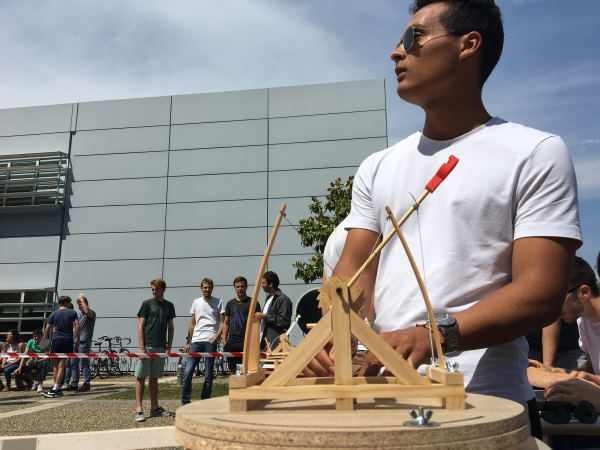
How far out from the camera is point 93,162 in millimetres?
18047

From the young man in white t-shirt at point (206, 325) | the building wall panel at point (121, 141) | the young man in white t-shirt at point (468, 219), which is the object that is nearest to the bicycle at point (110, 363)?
the building wall panel at point (121, 141)

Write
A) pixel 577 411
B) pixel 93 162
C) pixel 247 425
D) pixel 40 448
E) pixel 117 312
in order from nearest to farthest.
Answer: pixel 247 425, pixel 40 448, pixel 577 411, pixel 117 312, pixel 93 162

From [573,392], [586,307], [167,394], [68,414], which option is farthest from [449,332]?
[167,394]

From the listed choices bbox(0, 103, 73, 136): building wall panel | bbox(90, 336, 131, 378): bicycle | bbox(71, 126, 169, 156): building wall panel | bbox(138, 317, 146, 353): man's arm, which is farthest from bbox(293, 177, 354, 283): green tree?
bbox(0, 103, 73, 136): building wall panel

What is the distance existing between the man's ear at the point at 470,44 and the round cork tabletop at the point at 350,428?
41.3 inches

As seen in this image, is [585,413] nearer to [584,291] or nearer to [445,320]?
[584,291]

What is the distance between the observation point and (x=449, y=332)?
1245 mm

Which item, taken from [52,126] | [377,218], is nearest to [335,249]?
[377,218]

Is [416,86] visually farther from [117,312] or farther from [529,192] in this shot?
[117,312]

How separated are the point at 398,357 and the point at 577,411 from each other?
162cm

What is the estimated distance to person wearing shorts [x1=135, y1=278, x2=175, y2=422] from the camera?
270 inches

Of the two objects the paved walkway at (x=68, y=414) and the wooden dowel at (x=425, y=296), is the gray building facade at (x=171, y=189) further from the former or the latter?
the wooden dowel at (x=425, y=296)

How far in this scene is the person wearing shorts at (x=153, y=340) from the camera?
685cm

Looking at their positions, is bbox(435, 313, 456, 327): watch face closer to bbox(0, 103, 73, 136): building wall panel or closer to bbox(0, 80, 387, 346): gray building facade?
bbox(0, 80, 387, 346): gray building facade
